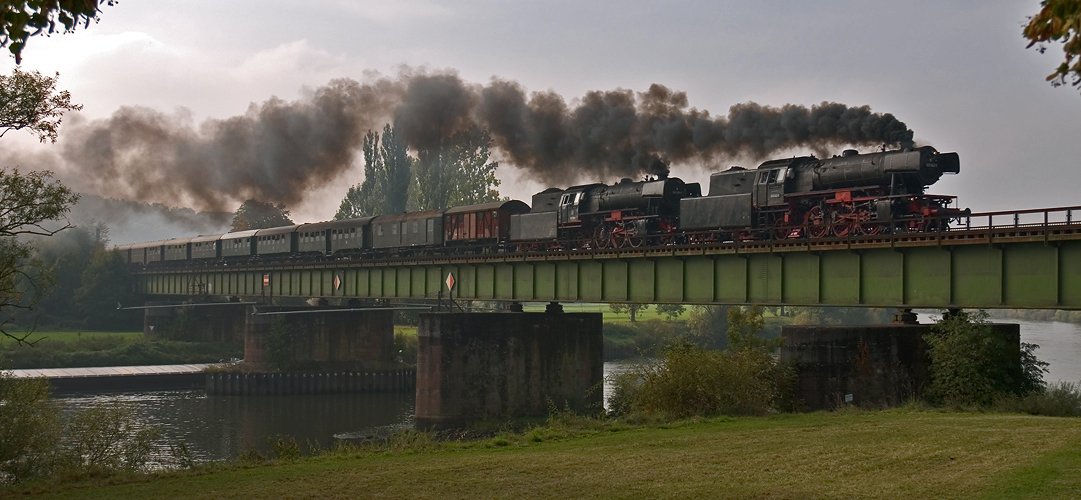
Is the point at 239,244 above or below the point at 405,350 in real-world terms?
above

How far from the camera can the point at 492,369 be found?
41.0 m

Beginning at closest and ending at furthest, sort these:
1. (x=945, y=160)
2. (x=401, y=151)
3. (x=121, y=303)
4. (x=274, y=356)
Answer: (x=945, y=160) → (x=274, y=356) → (x=121, y=303) → (x=401, y=151)

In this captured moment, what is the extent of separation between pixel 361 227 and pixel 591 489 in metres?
44.6

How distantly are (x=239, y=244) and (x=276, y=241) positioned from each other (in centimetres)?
773

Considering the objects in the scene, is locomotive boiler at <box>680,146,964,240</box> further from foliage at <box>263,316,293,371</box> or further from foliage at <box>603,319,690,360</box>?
foliage at <box>603,319,690,360</box>

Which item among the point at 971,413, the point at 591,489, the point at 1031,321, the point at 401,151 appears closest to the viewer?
the point at 591,489

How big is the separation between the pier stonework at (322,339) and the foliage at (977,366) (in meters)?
46.4

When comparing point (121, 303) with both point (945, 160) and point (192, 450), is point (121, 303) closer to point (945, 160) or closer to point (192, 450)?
point (192, 450)

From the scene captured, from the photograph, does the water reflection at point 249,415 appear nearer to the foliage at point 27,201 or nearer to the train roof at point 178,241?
the foliage at point 27,201

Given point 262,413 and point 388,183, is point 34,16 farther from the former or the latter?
point 388,183

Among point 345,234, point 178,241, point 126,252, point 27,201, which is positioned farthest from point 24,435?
point 126,252

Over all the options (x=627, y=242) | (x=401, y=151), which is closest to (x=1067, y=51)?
(x=627, y=242)

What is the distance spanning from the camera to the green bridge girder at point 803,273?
74.4 feet

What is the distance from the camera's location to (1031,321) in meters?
112
